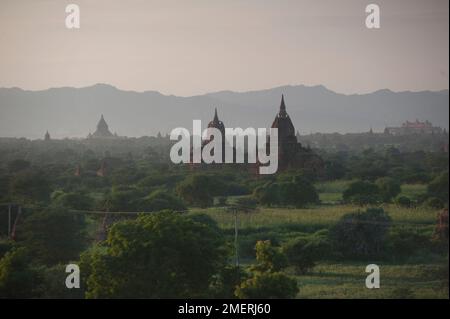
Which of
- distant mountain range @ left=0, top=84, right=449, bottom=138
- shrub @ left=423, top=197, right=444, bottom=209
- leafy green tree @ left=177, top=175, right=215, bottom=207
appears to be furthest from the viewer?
distant mountain range @ left=0, top=84, right=449, bottom=138

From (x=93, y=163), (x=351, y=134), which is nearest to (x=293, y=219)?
(x=93, y=163)

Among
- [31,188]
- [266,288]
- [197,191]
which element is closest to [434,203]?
[197,191]

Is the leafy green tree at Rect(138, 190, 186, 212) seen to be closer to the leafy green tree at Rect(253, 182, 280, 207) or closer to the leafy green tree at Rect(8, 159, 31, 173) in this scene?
the leafy green tree at Rect(253, 182, 280, 207)

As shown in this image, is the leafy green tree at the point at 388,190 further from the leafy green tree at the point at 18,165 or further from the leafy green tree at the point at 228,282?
the leafy green tree at the point at 18,165

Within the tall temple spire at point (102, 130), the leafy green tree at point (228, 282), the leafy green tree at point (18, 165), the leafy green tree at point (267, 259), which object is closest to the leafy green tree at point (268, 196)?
the leafy green tree at point (267, 259)

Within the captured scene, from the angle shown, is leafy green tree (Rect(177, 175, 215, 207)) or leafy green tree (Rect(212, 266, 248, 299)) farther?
leafy green tree (Rect(177, 175, 215, 207))

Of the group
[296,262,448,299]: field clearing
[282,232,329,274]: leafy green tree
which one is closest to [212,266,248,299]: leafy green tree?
[296,262,448,299]: field clearing
